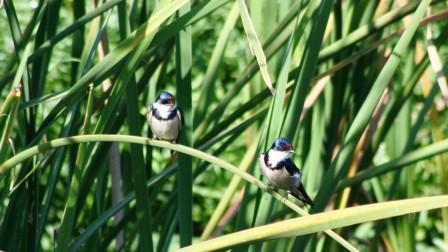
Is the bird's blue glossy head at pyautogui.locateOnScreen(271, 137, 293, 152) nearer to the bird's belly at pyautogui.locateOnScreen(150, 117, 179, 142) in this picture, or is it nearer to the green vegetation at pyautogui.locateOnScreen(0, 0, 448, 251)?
the green vegetation at pyautogui.locateOnScreen(0, 0, 448, 251)

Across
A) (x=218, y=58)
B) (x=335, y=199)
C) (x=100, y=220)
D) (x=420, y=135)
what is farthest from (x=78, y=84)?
(x=420, y=135)

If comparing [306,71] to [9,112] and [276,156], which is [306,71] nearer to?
[276,156]

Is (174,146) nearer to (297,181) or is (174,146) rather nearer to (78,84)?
(78,84)

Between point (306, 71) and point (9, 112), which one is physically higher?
point (306, 71)

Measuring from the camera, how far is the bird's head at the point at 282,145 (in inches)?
Result: 71.7

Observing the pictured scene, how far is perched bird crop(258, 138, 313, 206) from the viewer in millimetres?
1987

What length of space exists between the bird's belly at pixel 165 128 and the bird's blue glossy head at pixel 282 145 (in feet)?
1.15

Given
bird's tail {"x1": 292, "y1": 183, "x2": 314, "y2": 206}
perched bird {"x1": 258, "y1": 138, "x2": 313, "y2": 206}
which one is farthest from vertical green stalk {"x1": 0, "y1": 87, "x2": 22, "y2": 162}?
bird's tail {"x1": 292, "y1": 183, "x2": 314, "y2": 206}

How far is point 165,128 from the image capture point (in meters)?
2.26

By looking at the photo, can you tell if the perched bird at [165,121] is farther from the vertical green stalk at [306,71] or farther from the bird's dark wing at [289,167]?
the vertical green stalk at [306,71]

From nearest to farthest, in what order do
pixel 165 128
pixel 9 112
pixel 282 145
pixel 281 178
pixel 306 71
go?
pixel 9 112 → pixel 306 71 → pixel 282 145 → pixel 281 178 → pixel 165 128

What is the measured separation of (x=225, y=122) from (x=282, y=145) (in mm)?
168

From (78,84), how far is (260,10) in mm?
546

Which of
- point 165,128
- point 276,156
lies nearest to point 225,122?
point 276,156
